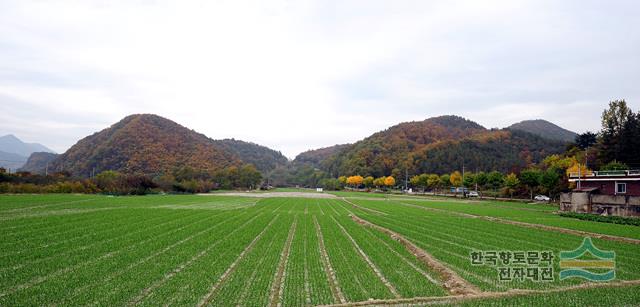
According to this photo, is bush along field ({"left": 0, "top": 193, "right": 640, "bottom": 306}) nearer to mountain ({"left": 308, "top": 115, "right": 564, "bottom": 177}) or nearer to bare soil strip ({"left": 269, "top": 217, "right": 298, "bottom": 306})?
bare soil strip ({"left": 269, "top": 217, "right": 298, "bottom": 306})

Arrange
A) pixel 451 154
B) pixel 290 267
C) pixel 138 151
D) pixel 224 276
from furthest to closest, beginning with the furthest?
pixel 451 154 → pixel 138 151 → pixel 290 267 → pixel 224 276

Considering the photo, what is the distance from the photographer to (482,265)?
14.8m

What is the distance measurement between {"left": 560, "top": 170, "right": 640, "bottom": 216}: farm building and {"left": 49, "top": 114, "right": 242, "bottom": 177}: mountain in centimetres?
10211

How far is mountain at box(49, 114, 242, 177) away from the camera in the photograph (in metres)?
110

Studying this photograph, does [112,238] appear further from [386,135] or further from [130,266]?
[386,135]

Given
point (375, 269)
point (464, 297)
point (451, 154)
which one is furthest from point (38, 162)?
point (464, 297)

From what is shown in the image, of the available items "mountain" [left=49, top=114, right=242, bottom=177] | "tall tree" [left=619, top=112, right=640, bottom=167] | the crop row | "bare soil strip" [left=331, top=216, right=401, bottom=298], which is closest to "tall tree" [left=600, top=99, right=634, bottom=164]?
"tall tree" [left=619, top=112, right=640, bottom=167]

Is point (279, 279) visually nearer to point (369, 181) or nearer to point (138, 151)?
point (138, 151)

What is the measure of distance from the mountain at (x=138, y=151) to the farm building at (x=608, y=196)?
102m

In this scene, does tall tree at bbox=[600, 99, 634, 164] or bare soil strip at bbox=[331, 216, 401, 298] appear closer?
bare soil strip at bbox=[331, 216, 401, 298]

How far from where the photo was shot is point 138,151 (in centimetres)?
11531

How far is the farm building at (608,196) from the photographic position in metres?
39.3

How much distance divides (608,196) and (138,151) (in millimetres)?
110884

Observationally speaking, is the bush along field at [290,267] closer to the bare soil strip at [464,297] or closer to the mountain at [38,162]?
the bare soil strip at [464,297]
